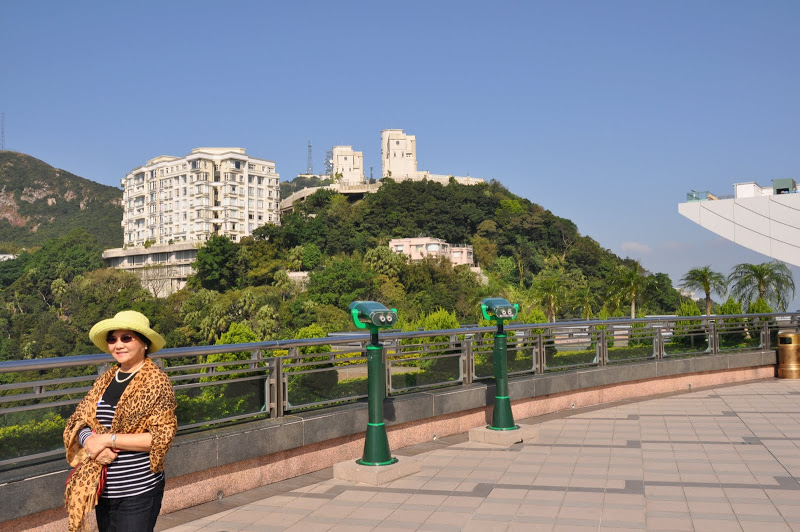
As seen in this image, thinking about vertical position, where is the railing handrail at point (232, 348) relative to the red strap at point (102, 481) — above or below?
above

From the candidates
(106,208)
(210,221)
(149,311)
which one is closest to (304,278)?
(149,311)

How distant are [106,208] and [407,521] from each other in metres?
201

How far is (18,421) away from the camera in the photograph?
16.9ft

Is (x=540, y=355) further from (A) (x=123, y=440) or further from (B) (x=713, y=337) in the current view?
(A) (x=123, y=440)

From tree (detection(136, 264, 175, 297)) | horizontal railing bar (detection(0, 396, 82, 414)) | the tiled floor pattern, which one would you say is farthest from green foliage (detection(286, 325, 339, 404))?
tree (detection(136, 264, 175, 297))

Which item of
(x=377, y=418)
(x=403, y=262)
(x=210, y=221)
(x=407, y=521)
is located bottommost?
(x=407, y=521)

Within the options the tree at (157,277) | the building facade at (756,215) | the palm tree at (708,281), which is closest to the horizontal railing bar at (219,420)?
the building facade at (756,215)

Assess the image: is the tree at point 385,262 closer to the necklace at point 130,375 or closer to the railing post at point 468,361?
the railing post at point 468,361

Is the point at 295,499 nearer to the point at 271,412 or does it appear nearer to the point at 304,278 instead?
the point at 271,412

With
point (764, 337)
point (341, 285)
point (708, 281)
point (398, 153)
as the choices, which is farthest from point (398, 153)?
point (764, 337)

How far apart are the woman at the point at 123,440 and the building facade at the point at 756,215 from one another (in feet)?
94.9

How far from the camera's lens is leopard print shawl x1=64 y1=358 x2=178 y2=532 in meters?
3.42

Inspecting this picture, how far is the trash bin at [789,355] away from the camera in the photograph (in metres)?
15.7

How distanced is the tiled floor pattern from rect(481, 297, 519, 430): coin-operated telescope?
1.26ft
